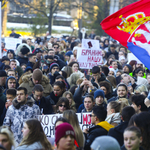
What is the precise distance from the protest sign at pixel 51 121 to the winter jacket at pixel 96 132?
1.33 meters

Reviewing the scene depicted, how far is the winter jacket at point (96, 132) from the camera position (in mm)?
5125

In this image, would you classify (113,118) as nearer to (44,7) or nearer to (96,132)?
(96,132)

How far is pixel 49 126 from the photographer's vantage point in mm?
6656

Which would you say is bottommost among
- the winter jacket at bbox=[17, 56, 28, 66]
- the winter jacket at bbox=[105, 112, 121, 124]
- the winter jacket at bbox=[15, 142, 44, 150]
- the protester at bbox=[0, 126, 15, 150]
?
the winter jacket at bbox=[15, 142, 44, 150]

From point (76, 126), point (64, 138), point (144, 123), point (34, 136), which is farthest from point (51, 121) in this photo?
point (64, 138)

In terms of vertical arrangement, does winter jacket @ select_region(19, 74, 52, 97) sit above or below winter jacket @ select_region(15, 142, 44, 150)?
above

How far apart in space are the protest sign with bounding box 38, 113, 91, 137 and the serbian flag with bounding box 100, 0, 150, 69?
1592 millimetres

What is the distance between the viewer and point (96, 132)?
203 inches

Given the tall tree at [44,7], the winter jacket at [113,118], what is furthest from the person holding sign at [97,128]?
the tall tree at [44,7]

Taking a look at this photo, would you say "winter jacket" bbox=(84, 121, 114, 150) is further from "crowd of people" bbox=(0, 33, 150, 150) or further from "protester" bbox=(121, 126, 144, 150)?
"protester" bbox=(121, 126, 144, 150)

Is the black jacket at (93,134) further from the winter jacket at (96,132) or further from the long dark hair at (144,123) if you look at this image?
the long dark hair at (144,123)

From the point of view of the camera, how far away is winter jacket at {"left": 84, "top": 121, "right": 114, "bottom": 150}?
512cm

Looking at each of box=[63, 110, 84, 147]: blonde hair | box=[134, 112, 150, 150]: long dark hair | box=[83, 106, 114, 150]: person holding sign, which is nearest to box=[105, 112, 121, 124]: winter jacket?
box=[83, 106, 114, 150]: person holding sign

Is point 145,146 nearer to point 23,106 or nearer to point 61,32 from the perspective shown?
point 23,106
